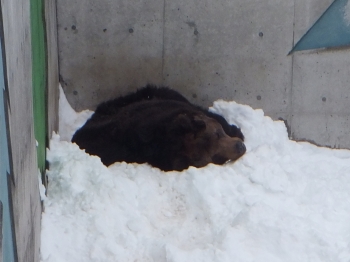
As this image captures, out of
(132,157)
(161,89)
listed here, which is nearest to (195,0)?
(161,89)

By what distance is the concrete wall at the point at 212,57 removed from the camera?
20.6ft

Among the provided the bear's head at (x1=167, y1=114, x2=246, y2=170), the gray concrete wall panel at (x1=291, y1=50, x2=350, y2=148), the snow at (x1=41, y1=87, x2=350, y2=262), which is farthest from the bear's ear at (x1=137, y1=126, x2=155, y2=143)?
the gray concrete wall panel at (x1=291, y1=50, x2=350, y2=148)

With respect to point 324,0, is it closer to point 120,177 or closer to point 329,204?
point 329,204

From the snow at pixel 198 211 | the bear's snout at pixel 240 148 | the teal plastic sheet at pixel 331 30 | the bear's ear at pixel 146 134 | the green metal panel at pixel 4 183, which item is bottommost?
the snow at pixel 198 211

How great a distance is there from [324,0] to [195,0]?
1.49 metres

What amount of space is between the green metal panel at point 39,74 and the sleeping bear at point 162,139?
1131 millimetres

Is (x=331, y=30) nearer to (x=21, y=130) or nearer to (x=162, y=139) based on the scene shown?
(x=162, y=139)

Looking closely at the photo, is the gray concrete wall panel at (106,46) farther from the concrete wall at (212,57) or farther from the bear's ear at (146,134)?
the bear's ear at (146,134)

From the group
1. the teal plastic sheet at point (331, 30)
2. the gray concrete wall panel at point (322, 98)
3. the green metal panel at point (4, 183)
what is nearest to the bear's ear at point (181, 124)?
the gray concrete wall panel at point (322, 98)

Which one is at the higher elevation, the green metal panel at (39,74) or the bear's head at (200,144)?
the green metal panel at (39,74)

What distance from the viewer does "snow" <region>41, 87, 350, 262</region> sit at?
382 cm

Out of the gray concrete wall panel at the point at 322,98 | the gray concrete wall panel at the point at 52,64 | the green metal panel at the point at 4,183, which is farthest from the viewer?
the gray concrete wall panel at the point at 322,98

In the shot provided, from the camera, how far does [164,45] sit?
20.9ft

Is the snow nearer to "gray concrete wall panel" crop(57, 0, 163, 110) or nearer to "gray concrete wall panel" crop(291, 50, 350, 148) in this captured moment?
"gray concrete wall panel" crop(291, 50, 350, 148)
